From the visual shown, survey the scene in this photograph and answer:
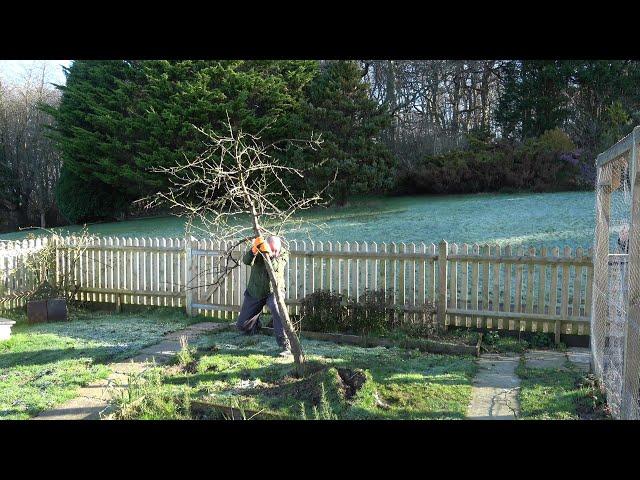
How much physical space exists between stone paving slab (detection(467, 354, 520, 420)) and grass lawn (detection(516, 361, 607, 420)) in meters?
0.09

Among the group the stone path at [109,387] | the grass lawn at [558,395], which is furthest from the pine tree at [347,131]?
the grass lawn at [558,395]

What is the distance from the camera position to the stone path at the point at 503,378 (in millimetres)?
4781

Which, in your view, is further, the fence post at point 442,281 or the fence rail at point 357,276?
the fence post at point 442,281

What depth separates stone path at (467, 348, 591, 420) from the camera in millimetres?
4781

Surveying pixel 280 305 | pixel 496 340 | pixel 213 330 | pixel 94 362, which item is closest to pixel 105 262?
pixel 213 330

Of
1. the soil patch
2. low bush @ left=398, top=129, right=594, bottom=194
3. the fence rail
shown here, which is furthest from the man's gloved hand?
low bush @ left=398, top=129, right=594, bottom=194

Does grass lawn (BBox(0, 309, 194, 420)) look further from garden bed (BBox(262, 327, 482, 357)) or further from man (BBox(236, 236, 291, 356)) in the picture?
garden bed (BBox(262, 327, 482, 357))

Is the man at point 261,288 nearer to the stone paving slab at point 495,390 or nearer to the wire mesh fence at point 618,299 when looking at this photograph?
the stone paving slab at point 495,390

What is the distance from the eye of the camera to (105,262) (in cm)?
1041

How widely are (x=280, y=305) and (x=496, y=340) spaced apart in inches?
129

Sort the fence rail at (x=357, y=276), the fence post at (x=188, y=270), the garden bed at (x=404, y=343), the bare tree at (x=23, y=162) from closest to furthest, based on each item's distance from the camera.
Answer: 1. the garden bed at (x=404, y=343)
2. the fence rail at (x=357, y=276)
3. the fence post at (x=188, y=270)
4. the bare tree at (x=23, y=162)

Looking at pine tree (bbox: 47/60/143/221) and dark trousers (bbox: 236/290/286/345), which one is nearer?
dark trousers (bbox: 236/290/286/345)

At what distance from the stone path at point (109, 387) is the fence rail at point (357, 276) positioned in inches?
47.8

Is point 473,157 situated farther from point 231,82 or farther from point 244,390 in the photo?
point 244,390
